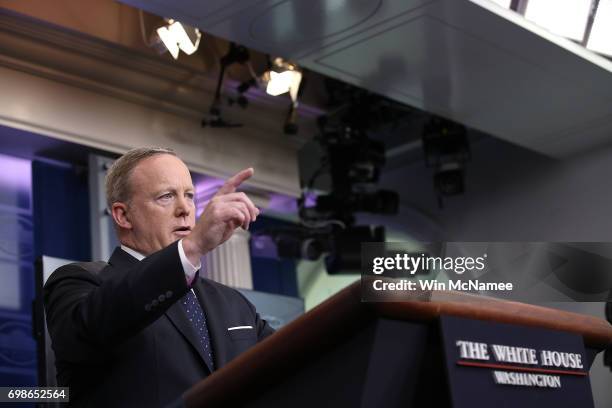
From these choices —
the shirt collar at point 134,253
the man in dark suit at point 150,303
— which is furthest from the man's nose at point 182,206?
the shirt collar at point 134,253

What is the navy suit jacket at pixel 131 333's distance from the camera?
140cm

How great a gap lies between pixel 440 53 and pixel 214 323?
2.93m

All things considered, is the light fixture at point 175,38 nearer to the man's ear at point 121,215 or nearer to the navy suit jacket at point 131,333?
the man's ear at point 121,215

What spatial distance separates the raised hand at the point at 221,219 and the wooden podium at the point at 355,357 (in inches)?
10.6

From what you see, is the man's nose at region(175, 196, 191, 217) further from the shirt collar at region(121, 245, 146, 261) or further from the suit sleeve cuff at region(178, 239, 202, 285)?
the suit sleeve cuff at region(178, 239, 202, 285)

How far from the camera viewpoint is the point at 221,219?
132cm


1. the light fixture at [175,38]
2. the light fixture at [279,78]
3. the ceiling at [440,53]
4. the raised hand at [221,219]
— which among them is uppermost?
the light fixture at [175,38]

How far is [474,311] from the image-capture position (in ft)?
3.52

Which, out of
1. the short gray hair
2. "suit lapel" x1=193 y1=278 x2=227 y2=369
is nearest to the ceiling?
the short gray hair

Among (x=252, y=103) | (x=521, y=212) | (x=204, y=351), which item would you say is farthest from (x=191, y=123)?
(x=204, y=351)

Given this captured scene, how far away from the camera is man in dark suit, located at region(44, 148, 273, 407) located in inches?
54.7

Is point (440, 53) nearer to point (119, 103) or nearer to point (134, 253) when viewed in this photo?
point (119, 103)

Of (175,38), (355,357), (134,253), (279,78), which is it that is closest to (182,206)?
(134,253)

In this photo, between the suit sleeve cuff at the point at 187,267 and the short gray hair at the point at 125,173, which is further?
the short gray hair at the point at 125,173
